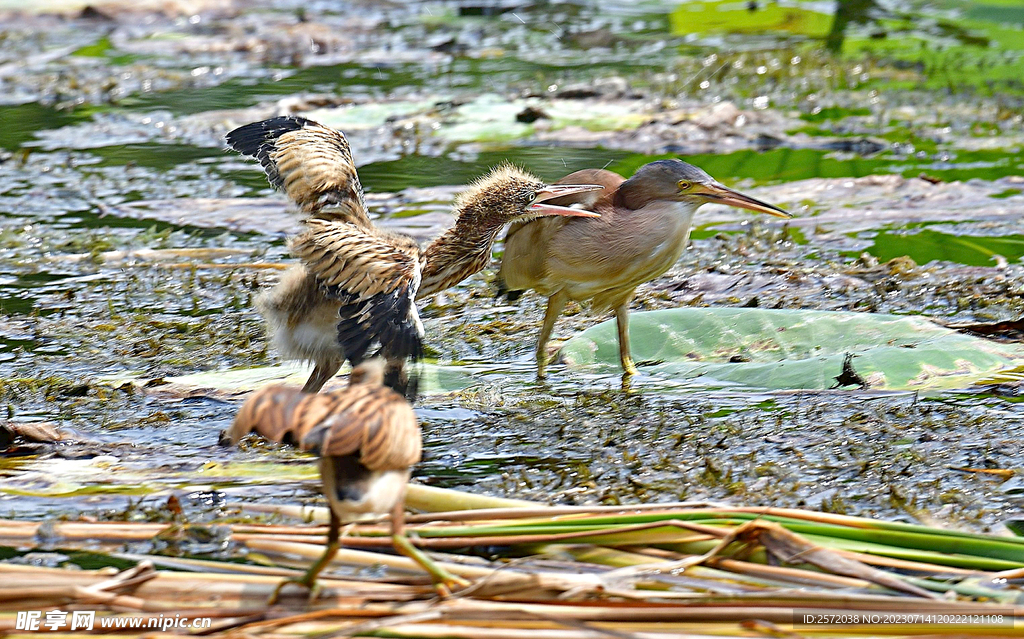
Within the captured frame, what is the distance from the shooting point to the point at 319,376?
4.64 metres

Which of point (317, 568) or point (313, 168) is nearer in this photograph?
point (317, 568)

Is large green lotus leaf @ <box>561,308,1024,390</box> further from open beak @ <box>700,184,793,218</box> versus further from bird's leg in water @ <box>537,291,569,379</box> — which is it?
open beak @ <box>700,184,793,218</box>

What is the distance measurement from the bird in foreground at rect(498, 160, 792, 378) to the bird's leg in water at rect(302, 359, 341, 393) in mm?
883

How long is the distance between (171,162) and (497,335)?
3900mm

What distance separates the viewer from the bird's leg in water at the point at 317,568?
285 cm

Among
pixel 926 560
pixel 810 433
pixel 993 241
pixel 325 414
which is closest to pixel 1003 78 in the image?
pixel 993 241

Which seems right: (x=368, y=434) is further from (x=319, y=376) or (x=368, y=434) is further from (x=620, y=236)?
(x=620, y=236)

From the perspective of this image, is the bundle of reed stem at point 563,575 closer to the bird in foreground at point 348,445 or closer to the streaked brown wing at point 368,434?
the bird in foreground at point 348,445

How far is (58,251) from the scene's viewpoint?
668cm

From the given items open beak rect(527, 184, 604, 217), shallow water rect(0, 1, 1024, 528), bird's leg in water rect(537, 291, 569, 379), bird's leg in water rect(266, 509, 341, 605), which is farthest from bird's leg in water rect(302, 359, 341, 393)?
bird's leg in water rect(266, 509, 341, 605)

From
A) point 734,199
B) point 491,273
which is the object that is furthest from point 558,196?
point 491,273

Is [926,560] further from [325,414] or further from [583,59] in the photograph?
[583,59]

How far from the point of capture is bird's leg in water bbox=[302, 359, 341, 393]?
4.60 metres

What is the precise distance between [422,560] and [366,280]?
1.50 m
